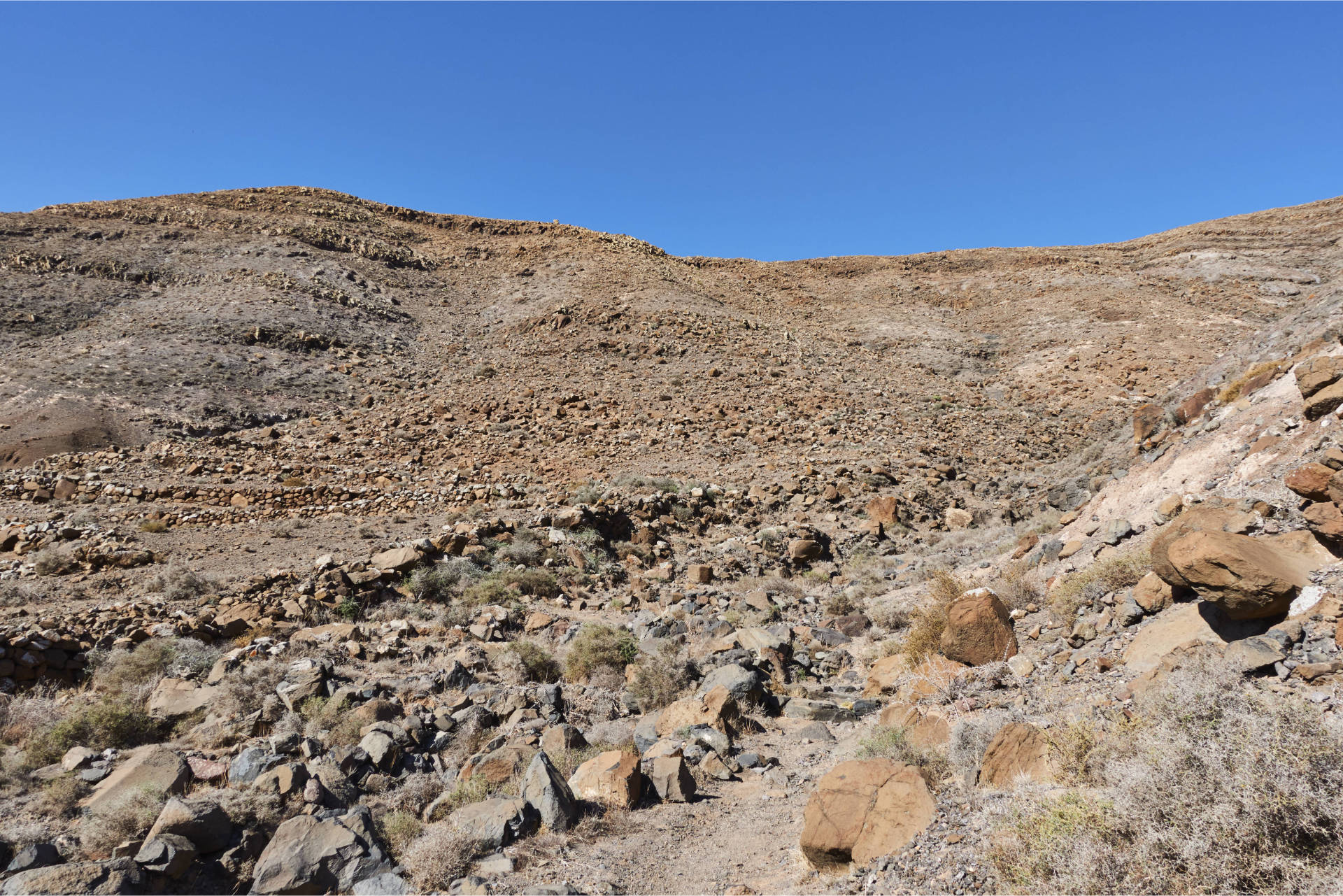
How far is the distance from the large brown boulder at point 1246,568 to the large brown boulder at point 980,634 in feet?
5.07

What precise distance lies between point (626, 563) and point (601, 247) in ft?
73.0

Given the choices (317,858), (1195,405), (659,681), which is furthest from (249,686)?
(1195,405)

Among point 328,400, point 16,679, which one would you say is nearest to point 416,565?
point 16,679

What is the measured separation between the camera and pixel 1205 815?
8.02ft

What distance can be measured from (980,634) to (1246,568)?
6.71 feet

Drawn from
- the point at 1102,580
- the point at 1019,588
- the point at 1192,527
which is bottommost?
the point at 1019,588

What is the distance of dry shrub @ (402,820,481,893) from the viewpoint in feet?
11.8

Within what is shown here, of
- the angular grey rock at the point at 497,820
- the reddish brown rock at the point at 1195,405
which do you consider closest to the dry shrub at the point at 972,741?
the angular grey rock at the point at 497,820

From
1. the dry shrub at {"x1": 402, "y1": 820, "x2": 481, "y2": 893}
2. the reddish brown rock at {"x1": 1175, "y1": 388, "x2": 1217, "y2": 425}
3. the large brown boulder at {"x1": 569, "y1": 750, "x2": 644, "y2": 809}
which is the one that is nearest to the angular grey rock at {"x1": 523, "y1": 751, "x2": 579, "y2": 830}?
the large brown boulder at {"x1": 569, "y1": 750, "x2": 644, "y2": 809}

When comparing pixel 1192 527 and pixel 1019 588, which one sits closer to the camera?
pixel 1192 527

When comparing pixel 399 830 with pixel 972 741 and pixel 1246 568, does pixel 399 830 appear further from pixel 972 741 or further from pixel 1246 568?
pixel 1246 568

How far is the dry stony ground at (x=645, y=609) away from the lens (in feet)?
11.2

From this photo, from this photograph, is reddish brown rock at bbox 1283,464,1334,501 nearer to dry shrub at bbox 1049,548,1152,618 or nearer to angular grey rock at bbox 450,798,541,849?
dry shrub at bbox 1049,548,1152,618

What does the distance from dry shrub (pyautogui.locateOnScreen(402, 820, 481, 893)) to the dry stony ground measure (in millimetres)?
23
